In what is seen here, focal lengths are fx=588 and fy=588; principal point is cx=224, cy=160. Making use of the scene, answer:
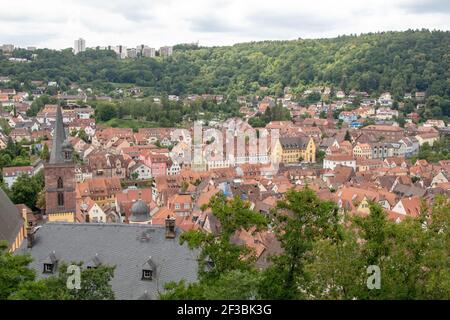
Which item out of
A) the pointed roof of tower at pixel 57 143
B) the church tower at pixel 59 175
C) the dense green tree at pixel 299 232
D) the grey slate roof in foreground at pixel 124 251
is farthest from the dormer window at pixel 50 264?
the pointed roof of tower at pixel 57 143

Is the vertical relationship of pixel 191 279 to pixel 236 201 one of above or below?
below

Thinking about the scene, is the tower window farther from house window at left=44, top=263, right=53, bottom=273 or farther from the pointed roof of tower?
house window at left=44, top=263, right=53, bottom=273

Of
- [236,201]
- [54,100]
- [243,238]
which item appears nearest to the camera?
[236,201]

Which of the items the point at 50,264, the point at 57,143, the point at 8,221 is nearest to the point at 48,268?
the point at 50,264

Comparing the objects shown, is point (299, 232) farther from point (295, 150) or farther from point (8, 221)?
point (295, 150)

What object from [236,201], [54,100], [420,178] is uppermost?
[54,100]

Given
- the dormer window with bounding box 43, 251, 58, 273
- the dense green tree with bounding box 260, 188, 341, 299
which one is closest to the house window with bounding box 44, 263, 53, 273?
the dormer window with bounding box 43, 251, 58, 273

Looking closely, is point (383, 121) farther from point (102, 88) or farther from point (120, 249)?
point (120, 249)

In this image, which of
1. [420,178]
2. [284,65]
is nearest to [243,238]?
[420,178]
